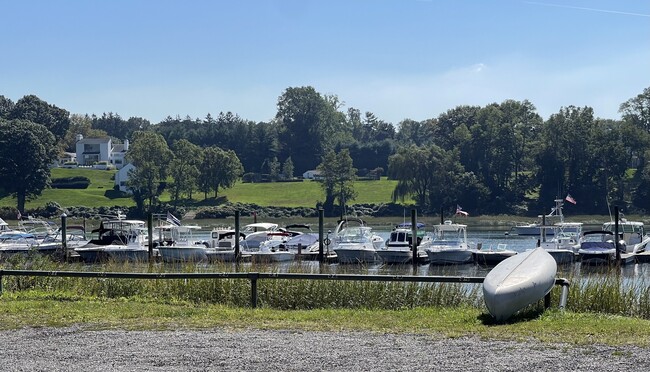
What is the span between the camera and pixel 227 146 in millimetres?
190500

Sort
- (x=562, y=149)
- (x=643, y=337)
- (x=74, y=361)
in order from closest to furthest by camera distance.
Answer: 1. (x=74, y=361)
2. (x=643, y=337)
3. (x=562, y=149)

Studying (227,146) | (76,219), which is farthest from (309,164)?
(76,219)

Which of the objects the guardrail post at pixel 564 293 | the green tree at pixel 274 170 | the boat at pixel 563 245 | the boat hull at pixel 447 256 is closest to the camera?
the guardrail post at pixel 564 293

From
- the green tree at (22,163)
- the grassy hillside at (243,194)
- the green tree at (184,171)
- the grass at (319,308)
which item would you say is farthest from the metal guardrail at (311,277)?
the green tree at (184,171)

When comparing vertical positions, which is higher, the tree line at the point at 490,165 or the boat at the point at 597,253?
the tree line at the point at 490,165

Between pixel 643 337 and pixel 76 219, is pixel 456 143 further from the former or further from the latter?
pixel 643 337

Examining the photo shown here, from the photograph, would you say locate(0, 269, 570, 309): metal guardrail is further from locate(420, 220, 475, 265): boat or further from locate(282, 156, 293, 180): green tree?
locate(282, 156, 293, 180): green tree

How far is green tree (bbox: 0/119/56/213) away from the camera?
130m

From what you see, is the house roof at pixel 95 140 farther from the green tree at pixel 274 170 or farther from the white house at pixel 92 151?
the green tree at pixel 274 170

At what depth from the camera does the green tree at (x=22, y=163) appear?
130375 mm

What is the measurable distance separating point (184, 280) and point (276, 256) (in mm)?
28817

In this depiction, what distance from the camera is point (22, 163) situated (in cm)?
13288

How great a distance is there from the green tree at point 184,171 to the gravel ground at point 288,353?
121m

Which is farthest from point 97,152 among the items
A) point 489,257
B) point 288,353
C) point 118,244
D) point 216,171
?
point 288,353
